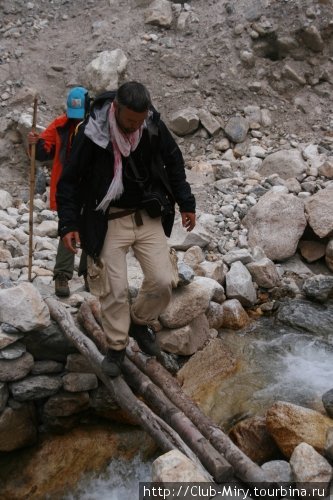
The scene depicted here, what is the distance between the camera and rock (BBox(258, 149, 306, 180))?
30.7ft

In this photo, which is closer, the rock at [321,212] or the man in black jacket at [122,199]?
the man in black jacket at [122,199]

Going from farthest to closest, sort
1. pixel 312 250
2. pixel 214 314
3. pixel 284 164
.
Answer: pixel 284 164 < pixel 312 250 < pixel 214 314

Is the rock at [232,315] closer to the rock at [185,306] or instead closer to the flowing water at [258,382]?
the flowing water at [258,382]

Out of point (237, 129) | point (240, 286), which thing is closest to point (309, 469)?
point (240, 286)

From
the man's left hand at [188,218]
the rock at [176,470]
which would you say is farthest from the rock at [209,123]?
the rock at [176,470]

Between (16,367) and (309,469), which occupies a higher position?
(309,469)

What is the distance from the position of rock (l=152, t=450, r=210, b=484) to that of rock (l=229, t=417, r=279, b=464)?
1.18 m

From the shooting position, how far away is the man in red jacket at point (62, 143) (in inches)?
210

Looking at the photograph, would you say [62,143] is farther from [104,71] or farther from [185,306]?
[104,71]

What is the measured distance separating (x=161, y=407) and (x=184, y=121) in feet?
23.0

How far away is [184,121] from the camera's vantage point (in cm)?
1062

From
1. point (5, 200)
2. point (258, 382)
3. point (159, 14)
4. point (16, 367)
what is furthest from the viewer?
point (159, 14)

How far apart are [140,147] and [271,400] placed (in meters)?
3.14

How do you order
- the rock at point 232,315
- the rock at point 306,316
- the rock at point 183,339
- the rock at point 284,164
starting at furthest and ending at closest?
the rock at point 284,164, the rock at point 306,316, the rock at point 232,315, the rock at point 183,339
